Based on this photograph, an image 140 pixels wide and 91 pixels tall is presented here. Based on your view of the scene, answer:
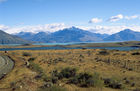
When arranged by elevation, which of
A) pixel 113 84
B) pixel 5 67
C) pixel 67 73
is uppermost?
pixel 67 73

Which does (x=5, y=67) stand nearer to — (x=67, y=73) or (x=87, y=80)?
(x=67, y=73)

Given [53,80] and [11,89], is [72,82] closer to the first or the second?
[53,80]

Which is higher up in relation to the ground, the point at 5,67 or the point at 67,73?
the point at 67,73

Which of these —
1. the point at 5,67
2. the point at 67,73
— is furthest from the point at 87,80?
the point at 5,67

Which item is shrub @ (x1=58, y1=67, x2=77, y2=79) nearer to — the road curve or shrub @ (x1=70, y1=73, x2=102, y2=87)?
shrub @ (x1=70, y1=73, x2=102, y2=87)

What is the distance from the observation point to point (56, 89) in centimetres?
1039

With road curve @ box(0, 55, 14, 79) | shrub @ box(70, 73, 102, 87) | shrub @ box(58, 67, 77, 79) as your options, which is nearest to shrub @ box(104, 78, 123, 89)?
shrub @ box(70, 73, 102, 87)

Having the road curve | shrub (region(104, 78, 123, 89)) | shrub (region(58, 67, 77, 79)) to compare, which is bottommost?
shrub (region(104, 78, 123, 89))

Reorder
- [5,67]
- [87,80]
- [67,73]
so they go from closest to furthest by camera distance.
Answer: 1. [87,80]
2. [67,73]
3. [5,67]

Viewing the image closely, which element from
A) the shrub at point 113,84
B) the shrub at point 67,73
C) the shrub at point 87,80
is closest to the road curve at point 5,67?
the shrub at point 67,73

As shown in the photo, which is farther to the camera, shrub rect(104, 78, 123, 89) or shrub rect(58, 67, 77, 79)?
shrub rect(58, 67, 77, 79)

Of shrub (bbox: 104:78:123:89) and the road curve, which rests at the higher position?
the road curve

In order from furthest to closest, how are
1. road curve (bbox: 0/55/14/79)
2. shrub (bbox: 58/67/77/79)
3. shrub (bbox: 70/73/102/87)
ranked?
road curve (bbox: 0/55/14/79), shrub (bbox: 58/67/77/79), shrub (bbox: 70/73/102/87)

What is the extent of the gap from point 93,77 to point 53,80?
147 inches
